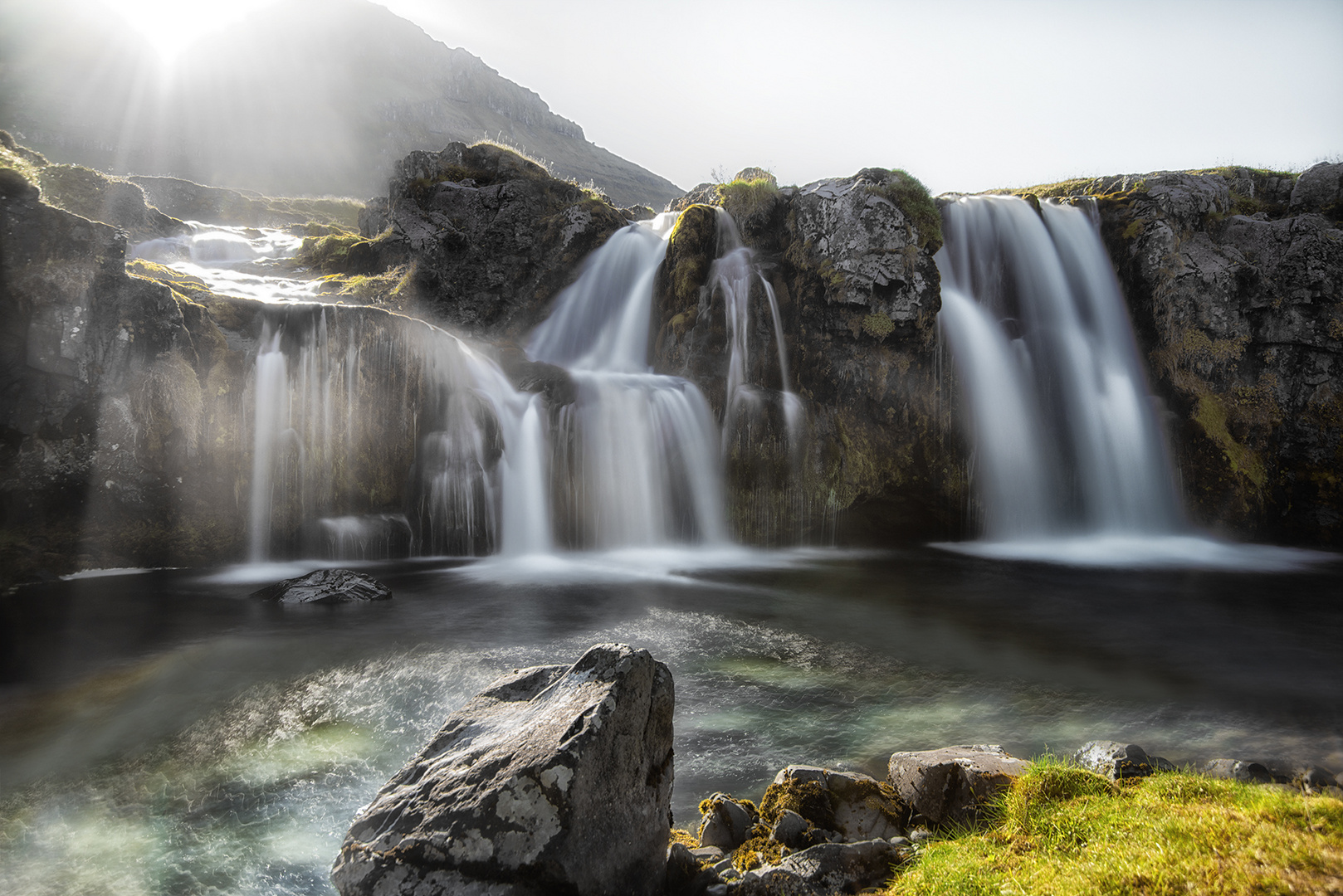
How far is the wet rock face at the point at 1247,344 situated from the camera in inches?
622

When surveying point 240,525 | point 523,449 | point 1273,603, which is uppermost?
point 523,449

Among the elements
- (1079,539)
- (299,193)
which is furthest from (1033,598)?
(299,193)

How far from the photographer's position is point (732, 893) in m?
3.21

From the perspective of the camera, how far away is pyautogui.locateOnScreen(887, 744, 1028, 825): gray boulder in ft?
12.3

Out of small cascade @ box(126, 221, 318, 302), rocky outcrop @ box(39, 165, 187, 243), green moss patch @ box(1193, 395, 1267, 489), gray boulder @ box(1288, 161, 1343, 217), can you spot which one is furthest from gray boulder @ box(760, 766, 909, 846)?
gray boulder @ box(1288, 161, 1343, 217)

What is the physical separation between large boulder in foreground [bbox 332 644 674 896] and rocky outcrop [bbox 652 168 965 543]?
1187 centimetres

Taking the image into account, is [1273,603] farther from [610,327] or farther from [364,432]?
[364,432]

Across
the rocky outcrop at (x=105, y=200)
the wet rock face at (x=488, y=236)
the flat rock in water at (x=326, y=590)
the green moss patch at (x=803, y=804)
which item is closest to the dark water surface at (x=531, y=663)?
the flat rock in water at (x=326, y=590)

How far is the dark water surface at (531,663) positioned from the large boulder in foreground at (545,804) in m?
1.15

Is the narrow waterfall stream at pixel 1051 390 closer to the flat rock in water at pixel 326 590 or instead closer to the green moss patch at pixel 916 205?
the green moss patch at pixel 916 205

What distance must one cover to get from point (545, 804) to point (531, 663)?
15.8 ft

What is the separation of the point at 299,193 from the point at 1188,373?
307 ft

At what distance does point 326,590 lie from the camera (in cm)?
1036

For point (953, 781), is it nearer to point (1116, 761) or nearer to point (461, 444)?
point (1116, 761)
